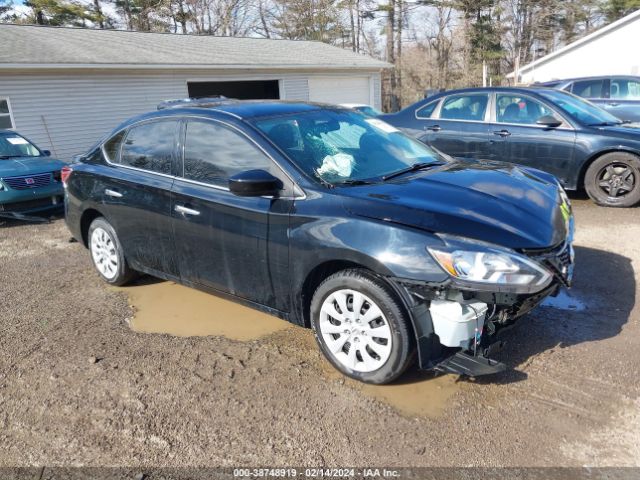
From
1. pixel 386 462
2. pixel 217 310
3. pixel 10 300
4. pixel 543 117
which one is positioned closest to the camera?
pixel 386 462

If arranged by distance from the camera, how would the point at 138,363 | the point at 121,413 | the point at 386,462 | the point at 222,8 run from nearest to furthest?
the point at 386,462
the point at 121,413
the point at 138,363
the point at 222,8

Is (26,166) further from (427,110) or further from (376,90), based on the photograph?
(376,90)

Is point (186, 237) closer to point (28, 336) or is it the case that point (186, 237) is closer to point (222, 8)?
point (28, 336)

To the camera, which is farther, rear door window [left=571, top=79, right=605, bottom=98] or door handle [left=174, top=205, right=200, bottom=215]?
rear door window [left=571, top=79, right=605, bottom=98]

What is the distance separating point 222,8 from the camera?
36156 millimetres

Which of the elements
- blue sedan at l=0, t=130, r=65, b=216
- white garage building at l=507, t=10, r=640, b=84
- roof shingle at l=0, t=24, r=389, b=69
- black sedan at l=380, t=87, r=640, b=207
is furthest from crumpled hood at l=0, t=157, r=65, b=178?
white garage building at l=507, t=10, r=640, b=84

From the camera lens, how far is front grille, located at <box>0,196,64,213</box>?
8086 millimetres

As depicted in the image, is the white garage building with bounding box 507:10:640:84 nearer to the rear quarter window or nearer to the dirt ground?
the rear quarter window

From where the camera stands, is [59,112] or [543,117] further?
[59,112]

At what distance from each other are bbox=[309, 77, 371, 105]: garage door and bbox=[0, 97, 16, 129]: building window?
10711 mm

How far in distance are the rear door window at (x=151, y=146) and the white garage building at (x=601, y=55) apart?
2681 centimetres

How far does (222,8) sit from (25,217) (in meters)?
32.2

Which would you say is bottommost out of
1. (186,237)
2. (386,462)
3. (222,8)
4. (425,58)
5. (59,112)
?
(386,462)

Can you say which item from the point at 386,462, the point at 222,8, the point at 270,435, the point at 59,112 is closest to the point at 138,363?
the point at 270,435
